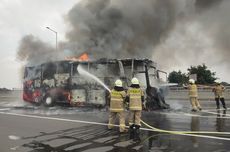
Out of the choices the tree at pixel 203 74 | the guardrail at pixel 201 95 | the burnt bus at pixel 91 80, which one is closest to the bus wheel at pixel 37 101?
the burnt bus at pixel 91 80

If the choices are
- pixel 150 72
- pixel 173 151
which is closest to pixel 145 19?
pixel 150 72

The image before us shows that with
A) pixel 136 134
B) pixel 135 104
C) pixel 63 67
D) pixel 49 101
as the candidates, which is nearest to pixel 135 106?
pixel 135 104

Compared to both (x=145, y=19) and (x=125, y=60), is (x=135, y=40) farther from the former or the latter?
(x=125, y=60)

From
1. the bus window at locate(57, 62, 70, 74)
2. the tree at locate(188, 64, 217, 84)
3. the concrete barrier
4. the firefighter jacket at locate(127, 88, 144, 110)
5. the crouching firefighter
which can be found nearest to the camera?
the crouching firefighter

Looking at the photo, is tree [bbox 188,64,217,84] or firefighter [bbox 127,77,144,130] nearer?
firefighter [bbox 127,77,144,130]

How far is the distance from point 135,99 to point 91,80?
6394 mm

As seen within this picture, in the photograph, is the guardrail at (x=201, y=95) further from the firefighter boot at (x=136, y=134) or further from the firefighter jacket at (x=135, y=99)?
the firefighter boot at (x=136, y=134)

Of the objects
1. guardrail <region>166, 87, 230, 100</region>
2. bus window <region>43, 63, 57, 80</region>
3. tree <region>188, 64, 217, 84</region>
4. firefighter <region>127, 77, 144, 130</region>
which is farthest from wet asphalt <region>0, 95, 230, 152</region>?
tree <region>188, 64, 217, 84</region>

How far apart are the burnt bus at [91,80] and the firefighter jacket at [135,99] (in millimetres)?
5086

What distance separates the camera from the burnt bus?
15.8 meters

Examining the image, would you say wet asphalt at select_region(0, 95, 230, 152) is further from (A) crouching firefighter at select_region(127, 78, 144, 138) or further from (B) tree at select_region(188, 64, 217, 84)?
(B) tree at select_region(188, 64, 217, 84)

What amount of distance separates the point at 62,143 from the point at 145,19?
574 inches

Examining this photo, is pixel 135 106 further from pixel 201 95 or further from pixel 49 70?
pixel 201 95

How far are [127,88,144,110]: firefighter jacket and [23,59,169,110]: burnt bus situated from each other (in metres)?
5.09
